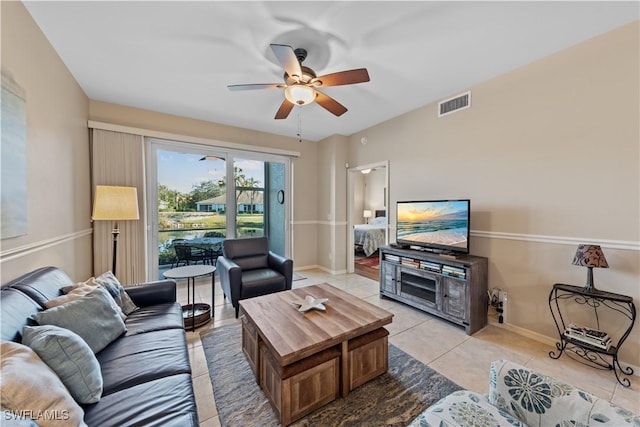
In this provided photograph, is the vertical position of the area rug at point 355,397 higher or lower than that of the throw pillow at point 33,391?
lower

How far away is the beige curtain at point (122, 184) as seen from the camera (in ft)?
10.7

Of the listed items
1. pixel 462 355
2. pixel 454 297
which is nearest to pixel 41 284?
pixel 462 355

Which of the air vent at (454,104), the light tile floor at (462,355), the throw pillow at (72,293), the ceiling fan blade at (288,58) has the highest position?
the air vent at (454,104)

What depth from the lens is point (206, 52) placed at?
233cm

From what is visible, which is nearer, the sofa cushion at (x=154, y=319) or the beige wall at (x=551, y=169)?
the sofa cushion at (x=154, y=319)

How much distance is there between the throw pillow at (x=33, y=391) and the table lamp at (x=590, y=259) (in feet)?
10.9

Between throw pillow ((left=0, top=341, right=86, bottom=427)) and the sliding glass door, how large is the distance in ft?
10.2

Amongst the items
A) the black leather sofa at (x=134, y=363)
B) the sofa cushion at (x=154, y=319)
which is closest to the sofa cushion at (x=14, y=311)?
the black leather sofa at (x=134, y=363)

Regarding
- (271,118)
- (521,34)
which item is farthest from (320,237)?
(521,34)

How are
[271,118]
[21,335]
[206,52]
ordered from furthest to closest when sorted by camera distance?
[271,118], [206,52], [21,335]

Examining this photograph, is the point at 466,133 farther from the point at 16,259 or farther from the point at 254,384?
the point at 16,259

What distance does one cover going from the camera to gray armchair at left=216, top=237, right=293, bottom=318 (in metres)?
2.95

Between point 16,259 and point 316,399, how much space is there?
7.15 feet

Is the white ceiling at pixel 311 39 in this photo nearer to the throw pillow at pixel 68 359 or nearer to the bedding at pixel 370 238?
the throw pillow at pixel 68 359
